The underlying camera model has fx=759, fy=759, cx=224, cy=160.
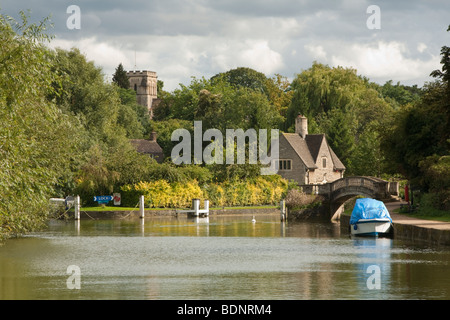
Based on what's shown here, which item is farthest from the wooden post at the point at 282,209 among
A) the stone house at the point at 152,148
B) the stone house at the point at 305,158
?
the stone house at the point at 152,148

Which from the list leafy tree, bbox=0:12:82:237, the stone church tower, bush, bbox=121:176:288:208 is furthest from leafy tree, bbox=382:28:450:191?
the stone church tower

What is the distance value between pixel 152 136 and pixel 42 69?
8950 cm

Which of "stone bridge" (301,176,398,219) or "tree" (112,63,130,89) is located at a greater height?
"tree" (112,63,130,89)

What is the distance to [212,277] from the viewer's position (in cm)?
2572

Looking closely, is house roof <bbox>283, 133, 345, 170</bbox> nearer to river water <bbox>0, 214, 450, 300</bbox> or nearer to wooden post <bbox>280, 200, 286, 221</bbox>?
wooden post <bbox>280, 200, 286, 221</bbox>

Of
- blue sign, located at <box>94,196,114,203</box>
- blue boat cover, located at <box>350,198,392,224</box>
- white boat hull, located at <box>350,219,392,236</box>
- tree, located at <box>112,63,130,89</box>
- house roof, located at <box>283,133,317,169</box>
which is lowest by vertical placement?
white boat hull, located at <box>350,219,392,236</box>

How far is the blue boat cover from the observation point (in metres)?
42.3

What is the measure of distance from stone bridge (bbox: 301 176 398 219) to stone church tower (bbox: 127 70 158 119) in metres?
128

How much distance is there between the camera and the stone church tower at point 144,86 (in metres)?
→ 190

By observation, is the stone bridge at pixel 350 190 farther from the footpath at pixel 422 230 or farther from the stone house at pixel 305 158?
the stone house at pixel 305 158

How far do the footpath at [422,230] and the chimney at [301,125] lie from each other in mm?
41994

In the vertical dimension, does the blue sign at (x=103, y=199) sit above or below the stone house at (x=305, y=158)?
below
